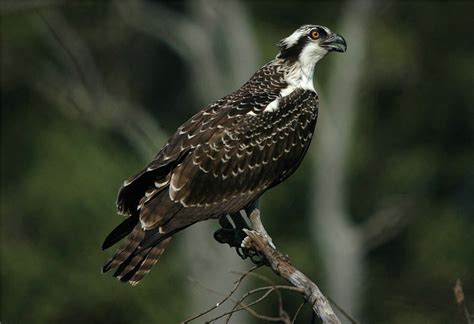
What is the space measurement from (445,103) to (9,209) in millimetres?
10116

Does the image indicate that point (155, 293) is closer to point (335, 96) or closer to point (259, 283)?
point (259, 283)

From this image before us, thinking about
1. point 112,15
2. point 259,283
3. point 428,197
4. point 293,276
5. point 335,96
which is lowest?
point 428,197

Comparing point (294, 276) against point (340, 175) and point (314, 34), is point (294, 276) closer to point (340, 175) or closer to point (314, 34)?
point (314, 34)

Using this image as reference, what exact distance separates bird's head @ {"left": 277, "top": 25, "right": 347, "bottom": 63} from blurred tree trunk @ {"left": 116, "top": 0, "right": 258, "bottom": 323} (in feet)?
50.0

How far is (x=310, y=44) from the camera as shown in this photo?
35.8ft

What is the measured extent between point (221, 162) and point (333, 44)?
152 cm

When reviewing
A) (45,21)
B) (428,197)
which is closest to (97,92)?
(45,21)

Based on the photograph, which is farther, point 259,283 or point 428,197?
point 428,197

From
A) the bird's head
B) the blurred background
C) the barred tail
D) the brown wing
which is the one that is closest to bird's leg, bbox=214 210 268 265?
the brown wing

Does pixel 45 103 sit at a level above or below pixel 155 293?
above

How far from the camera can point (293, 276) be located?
867cm

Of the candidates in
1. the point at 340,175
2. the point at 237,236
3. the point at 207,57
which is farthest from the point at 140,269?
Answer: the point at 340,175

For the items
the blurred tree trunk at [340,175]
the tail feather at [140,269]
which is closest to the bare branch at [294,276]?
the tail feather at [140,269]

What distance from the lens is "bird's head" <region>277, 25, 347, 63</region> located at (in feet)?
35.3
